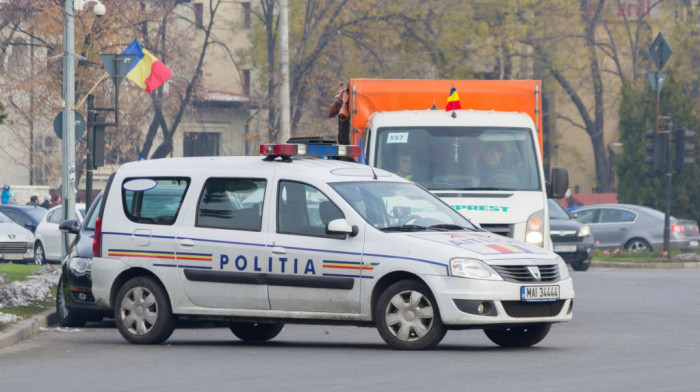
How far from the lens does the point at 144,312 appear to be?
40.2 ft

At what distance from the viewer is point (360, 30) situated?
47.0 m

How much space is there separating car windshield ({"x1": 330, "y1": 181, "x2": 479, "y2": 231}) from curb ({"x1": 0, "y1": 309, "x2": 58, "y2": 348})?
3.38 meters

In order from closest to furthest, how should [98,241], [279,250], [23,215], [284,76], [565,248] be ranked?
[279,250], [98,241], [565,248], [23,215], [284,76]

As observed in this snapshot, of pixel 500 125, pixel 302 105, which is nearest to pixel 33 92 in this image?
pixel 302 105

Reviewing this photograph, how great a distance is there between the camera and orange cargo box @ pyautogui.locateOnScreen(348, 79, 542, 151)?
16422 mm

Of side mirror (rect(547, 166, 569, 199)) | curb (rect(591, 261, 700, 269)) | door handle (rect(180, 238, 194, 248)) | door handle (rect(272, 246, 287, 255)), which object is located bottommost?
curb (rect(591, 261, 700, 269))

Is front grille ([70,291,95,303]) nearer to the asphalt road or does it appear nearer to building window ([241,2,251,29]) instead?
the asphalt road

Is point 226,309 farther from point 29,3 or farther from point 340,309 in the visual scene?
point 29,3

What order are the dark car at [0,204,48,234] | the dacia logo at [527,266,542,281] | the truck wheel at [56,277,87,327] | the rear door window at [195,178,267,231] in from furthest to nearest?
the dark car at [0,204,48,234], the truck wheel at [56,277,87,327], the rear door window at [195,178,267,231], the dacia logo at [527,266,542,281]

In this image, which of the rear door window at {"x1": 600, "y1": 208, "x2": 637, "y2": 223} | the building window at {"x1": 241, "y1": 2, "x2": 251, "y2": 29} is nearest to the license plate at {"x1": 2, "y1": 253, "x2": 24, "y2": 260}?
the rear door window at {"x1": 600, "y1": 208, "x2": 637, "y2": 223}

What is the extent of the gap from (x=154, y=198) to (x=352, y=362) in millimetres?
2996

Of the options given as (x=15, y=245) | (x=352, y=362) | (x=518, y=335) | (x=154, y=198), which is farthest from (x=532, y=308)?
(x=15, y=245)

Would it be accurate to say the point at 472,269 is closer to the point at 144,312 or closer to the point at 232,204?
the point at 232,204

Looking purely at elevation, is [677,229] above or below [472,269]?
below
